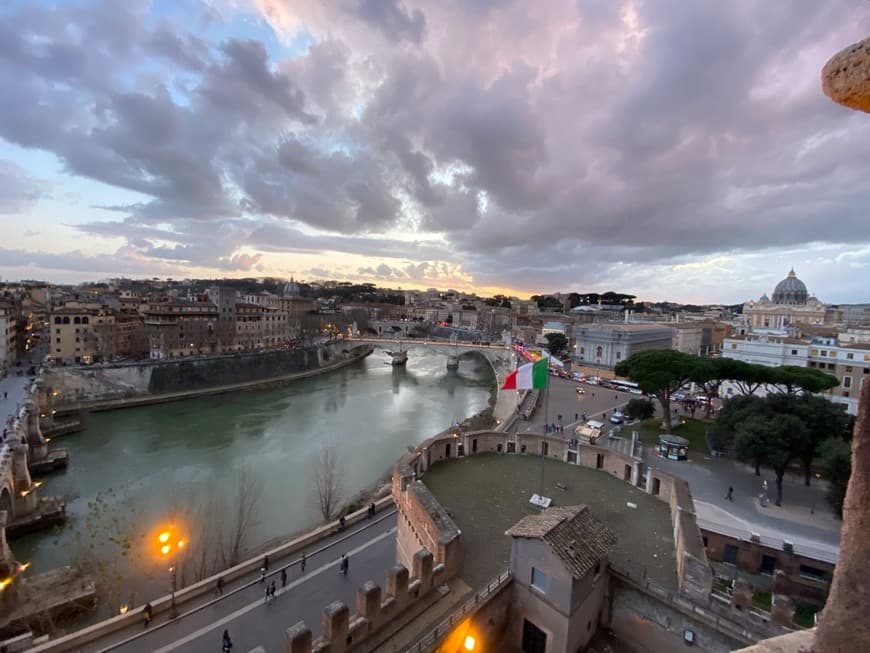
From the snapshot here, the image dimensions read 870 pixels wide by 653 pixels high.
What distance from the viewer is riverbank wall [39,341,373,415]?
84.9 feet

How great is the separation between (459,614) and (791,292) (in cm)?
8848

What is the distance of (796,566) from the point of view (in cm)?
1014

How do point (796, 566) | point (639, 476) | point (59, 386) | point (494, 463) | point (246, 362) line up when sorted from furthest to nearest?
point (246, 362)
point (59, 386)
point (796, 566)
point (494, 463)
point (639, 476)

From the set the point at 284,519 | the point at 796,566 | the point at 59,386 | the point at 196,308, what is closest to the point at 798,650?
the point at 796,566

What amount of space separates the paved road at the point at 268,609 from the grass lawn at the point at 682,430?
14.2 m

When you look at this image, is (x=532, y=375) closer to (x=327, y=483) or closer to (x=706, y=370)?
(x=327, y=483)

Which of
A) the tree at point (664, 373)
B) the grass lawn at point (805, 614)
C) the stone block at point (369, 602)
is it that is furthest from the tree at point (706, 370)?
the stone block at point (369, 602)

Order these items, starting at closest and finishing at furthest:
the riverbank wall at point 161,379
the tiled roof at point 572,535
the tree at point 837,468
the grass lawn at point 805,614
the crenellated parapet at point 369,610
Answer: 1. the crenellated parapet at point 369,610
2. the tiled roof at point 572,535
3. the grass lawn at point 805,614
4. the tree at point 837,468
5. the riverbank wall at point 161,379

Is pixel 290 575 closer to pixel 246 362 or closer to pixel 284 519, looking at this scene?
pixel 284 519

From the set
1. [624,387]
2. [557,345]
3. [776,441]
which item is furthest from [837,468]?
[557,345]

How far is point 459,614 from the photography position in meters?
5.19

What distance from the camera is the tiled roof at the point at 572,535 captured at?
5289 millimetres

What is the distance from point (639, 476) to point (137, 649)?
927 centimetres

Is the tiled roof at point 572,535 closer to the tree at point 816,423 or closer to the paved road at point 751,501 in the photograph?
the paved road at point 751,501
